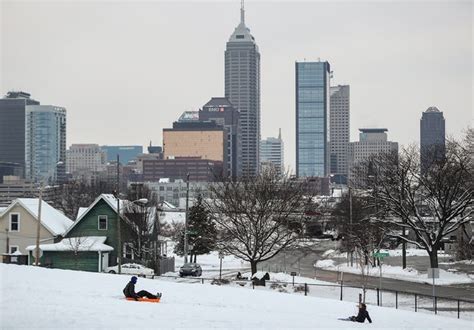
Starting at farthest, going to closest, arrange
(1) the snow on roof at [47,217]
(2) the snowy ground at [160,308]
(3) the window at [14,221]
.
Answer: (3) the window at [14,221] → (1) the snow on roof at [47,217] → (2) the snowy ground at [160,308]

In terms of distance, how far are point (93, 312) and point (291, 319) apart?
23.2 feet

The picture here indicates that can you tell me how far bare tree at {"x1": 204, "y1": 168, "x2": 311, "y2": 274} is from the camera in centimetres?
4788

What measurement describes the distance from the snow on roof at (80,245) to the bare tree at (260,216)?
403 inches

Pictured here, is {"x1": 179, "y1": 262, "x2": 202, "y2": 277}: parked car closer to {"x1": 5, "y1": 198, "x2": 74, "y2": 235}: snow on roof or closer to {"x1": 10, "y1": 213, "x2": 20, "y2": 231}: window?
{"x1": 5, "y1": 198, "x2": 74, "y2": 235}: snow on roof

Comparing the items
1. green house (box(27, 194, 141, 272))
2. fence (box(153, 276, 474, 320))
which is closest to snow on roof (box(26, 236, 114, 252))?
green house (box(27, 194, 141, 272))

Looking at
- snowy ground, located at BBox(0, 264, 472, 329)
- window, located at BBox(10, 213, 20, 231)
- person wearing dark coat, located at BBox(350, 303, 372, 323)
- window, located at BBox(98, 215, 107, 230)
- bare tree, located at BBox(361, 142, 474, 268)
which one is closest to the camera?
snowy ground, located at BBox(0, 264, 472, 329)

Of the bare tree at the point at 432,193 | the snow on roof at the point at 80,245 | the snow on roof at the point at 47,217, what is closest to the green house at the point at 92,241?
the snow on roof at the point at 80,245

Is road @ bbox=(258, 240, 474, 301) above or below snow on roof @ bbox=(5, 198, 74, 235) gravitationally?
below

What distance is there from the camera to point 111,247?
5700cm

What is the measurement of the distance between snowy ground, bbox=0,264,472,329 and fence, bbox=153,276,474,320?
3848 millimetres

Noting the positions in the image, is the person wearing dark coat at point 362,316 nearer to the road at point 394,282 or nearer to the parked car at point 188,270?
the road at point 394,282

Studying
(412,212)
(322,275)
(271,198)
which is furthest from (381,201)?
(271,198)

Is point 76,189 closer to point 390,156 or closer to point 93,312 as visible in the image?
point 390,156

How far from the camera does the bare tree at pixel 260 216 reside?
47.9 meters
